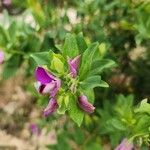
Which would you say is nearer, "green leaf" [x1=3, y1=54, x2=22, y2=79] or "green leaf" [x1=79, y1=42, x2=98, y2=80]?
"green leaf" [x1=79, y1=42, x2=98, y2=80]

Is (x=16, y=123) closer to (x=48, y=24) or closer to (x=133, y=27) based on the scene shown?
A: (x=48, y=24)

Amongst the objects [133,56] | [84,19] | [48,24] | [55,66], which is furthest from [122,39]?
[55,66]

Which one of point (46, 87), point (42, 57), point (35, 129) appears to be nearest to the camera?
point (46, 87)

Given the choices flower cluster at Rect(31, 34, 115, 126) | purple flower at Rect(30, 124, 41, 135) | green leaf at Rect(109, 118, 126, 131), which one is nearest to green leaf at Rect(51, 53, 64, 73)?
flower cluster at Rect(31, 34, 115, 126)

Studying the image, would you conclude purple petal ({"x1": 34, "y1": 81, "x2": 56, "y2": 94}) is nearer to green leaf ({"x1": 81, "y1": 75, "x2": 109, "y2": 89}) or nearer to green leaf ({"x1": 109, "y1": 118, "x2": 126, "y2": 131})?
green leaf ({"x1": 81, "y1": 75, "x2": 109, "y2": 89})

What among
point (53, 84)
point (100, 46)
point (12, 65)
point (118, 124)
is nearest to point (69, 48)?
point (53, 84)

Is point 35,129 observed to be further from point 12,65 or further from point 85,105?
point 85,105

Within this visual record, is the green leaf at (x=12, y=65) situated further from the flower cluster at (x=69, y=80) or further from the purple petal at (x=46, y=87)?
the purple petal at (x=46, y=87)
